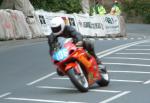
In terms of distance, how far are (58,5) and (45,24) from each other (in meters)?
10.1

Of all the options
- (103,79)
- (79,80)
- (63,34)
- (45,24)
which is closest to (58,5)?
(45,24)

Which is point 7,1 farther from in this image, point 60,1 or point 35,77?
point 35,77

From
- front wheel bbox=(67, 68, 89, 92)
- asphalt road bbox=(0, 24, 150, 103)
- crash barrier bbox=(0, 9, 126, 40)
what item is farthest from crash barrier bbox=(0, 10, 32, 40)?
front wheel bbox=(67, 68, 89, 92)

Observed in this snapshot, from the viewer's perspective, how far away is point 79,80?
1287 cm

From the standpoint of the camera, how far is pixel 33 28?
98.0 ft

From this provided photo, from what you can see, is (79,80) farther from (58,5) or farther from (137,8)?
(137,8)

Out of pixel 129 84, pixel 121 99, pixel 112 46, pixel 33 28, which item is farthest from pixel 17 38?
pixel 121 99

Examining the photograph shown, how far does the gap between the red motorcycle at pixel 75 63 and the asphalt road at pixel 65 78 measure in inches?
10.2

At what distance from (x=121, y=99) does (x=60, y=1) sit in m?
30.1

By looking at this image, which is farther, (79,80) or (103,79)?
(103,79)

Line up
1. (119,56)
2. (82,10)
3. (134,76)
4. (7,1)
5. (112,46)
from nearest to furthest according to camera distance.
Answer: (134,76)
(119,56)
(112,46)
(7,1)
(82,10)

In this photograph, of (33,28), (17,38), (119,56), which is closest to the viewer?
(119,56)

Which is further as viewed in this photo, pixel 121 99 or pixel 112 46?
pixel 112 46

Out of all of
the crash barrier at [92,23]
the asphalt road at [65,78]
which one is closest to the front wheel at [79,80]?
the asphalt road at [65,78]
